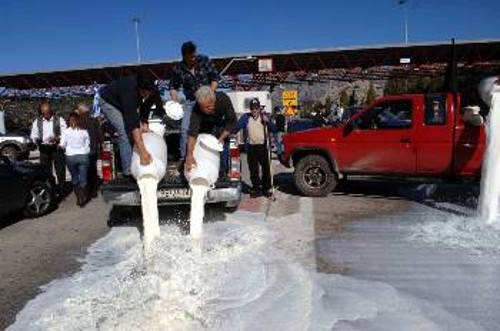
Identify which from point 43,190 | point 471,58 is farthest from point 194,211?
point 471,58

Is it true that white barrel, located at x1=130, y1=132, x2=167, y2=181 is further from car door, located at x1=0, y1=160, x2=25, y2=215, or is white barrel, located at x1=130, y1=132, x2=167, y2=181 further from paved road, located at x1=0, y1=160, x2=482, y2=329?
car door, located at x1=0, y1=160, x2=25, y2=215

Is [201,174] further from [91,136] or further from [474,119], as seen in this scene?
[91,136]

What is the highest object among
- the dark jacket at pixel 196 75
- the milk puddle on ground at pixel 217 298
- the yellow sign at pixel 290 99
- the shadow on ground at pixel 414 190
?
the yellow sign at pixel 290 99

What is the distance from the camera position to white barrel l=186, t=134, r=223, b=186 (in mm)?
6305

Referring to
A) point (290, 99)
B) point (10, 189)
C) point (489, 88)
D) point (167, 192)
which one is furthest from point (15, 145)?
point (489, 88)

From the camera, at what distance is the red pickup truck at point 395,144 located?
9.63 metres

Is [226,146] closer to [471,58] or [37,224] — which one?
[37,224]

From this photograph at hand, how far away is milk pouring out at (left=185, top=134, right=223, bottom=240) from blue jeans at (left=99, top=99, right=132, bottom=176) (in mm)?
1421

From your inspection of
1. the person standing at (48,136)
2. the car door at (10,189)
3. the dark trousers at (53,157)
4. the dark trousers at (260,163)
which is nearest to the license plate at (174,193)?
the car door at (10,189)

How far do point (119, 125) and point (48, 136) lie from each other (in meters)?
4.61

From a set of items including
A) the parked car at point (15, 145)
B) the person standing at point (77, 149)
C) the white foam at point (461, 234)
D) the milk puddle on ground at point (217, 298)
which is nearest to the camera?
the milk puddle on ground at point (217, 298)

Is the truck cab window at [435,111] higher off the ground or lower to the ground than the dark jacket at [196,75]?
lower

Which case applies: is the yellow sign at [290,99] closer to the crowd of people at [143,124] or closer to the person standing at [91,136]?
the crowd of people at [143,124]

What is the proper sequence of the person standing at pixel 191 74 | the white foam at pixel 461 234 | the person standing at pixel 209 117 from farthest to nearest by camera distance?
the person standing at pixel 191 74 < the white foam at pixel 461 234 < the person standing at pixel 209 117
